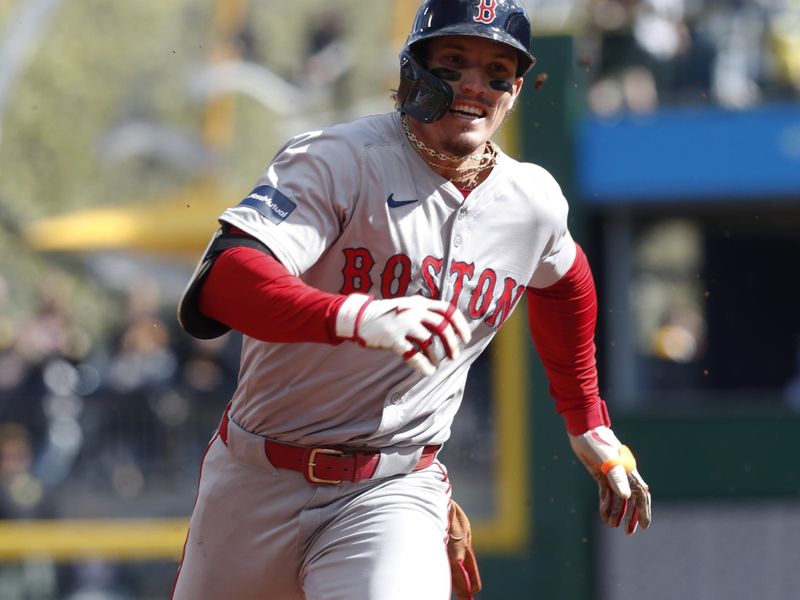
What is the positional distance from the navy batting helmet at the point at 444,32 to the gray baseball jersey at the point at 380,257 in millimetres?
113

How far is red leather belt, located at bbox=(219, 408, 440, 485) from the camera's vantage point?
3.38 m

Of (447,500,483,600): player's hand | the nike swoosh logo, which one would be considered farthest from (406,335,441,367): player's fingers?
(447,500,483,600): player's hand

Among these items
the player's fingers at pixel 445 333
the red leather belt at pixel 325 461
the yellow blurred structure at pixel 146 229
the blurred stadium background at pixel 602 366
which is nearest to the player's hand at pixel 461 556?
the red leather belt at pixel 325 461

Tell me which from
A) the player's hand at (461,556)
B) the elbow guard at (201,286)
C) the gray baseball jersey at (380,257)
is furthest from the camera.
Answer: the player's hand at (461,556)

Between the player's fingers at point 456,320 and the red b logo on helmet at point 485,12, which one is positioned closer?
the player's fingers at point 456,320

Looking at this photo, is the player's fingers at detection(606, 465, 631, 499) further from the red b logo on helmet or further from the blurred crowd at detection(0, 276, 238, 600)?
the blurred crowd at detection(0, 276, 238, 600)

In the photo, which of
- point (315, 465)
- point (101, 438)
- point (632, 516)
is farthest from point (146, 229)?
point (315, 465)

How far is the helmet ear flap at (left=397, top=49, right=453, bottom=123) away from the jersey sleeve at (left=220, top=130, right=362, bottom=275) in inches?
6.9

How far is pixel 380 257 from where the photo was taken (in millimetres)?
3314

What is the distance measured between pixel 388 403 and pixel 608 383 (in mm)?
5979

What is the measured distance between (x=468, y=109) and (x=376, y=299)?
503 mm

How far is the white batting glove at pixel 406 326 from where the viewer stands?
111 inches

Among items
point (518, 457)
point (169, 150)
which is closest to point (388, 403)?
point (518, 457)

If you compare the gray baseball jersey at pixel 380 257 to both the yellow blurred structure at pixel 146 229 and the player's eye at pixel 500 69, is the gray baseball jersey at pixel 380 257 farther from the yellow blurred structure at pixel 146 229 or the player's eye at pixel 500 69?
the yellow blurred structure at pixel 146 229
